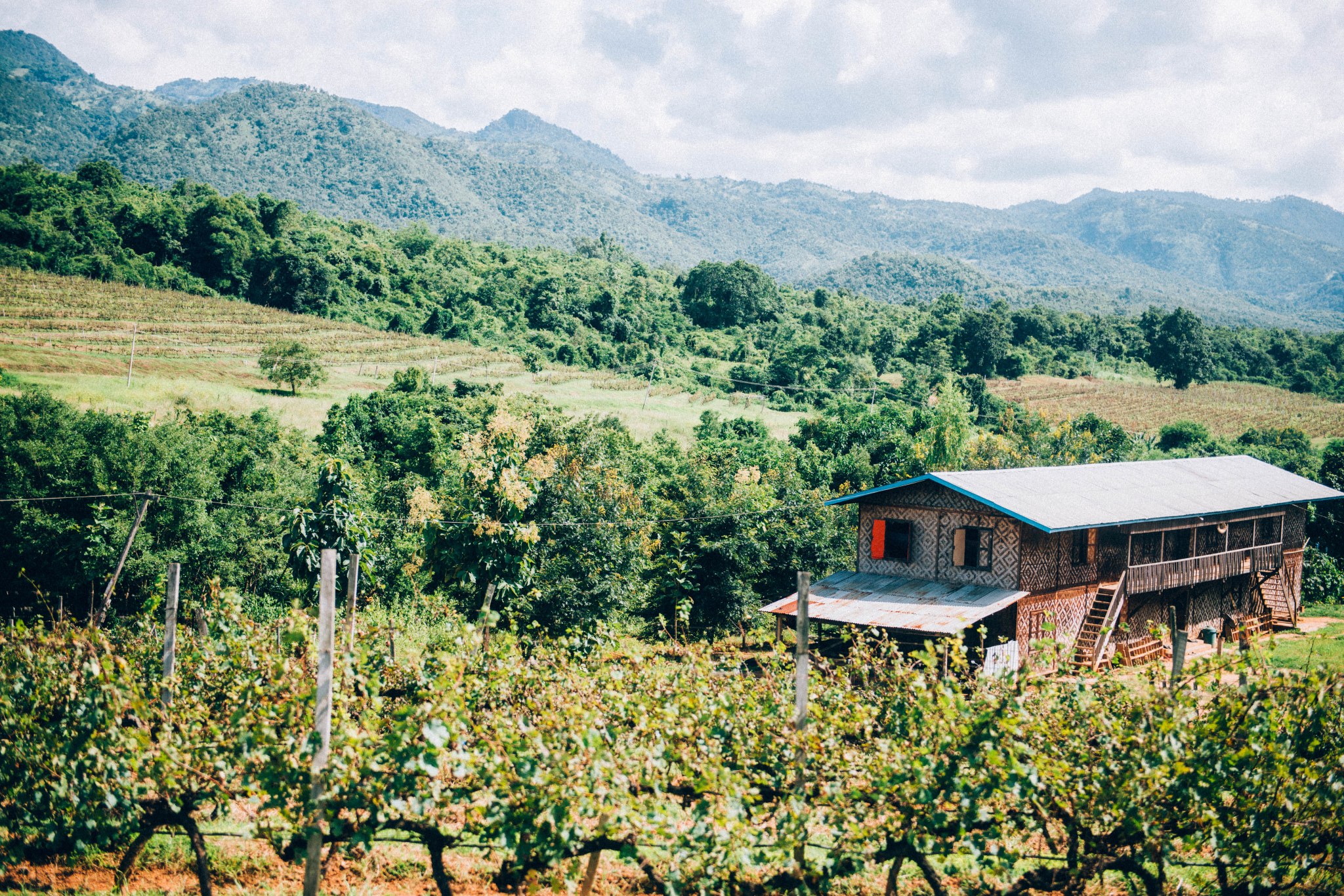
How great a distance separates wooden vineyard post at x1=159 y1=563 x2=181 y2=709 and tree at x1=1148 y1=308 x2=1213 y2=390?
9073 centimetres

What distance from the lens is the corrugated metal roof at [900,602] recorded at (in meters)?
20.2

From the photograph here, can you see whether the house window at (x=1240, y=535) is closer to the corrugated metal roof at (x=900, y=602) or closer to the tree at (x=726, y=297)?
the corrugated metal roof at (x=900, y=602)

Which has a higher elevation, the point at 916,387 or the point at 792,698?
the point at 916,387

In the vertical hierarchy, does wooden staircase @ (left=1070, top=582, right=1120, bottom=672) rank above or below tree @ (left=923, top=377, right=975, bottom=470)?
below

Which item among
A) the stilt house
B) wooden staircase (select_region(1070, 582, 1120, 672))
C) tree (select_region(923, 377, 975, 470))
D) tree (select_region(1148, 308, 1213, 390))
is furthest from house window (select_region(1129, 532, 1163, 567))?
tree (select_region(1148, 308, 1213, 390))

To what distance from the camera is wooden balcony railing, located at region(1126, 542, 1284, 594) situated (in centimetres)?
2538

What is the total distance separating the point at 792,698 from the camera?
9555 millimetres

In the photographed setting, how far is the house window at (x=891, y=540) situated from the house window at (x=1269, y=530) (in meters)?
14.6

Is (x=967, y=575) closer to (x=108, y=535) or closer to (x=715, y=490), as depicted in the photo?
(x=715, y=490)

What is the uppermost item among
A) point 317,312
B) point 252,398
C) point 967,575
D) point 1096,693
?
point 317,312

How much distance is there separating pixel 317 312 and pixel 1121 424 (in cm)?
6060

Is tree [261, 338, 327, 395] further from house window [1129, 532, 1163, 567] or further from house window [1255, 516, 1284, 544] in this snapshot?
house window [1255, 516, 1284, 544]

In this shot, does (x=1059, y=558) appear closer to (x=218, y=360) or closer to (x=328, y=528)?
(x=328, y=528)

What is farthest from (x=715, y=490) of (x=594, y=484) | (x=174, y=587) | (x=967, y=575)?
(x=174, y=587)
